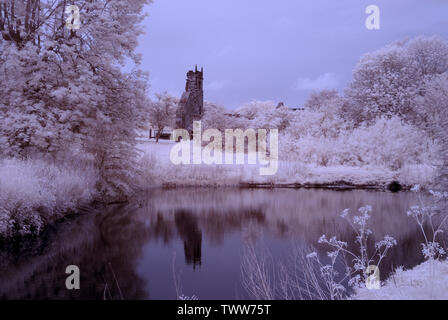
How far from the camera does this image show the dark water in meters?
6.11

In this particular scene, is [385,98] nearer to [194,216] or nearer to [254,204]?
[254,204]

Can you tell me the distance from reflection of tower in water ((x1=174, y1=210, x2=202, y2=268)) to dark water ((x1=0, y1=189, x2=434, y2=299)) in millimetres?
26

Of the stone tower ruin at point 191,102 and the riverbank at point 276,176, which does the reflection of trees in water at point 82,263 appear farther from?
the stone tower ruin at point 191,102

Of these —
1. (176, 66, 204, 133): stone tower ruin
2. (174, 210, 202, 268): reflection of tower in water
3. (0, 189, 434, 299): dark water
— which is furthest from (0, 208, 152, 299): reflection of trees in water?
(176, 66, 204, 133): stone tower ruin

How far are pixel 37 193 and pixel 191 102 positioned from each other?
34.6m

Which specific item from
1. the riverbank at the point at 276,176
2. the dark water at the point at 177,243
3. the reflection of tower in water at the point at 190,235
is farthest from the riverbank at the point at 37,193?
the riverbank at the point at 276,176

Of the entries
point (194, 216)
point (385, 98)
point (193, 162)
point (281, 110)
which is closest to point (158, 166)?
point (193, 162)

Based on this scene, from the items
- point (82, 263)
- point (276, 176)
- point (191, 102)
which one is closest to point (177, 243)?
point (82, 263)

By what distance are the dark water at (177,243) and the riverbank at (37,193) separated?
19.1 inches

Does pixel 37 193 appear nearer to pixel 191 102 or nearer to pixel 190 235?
pixel 190 235

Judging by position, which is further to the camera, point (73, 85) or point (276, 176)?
point (276, 176)

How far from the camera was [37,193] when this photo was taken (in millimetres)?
8844

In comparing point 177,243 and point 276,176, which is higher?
point 276,176

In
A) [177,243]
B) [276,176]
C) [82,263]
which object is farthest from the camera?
[276,176]
